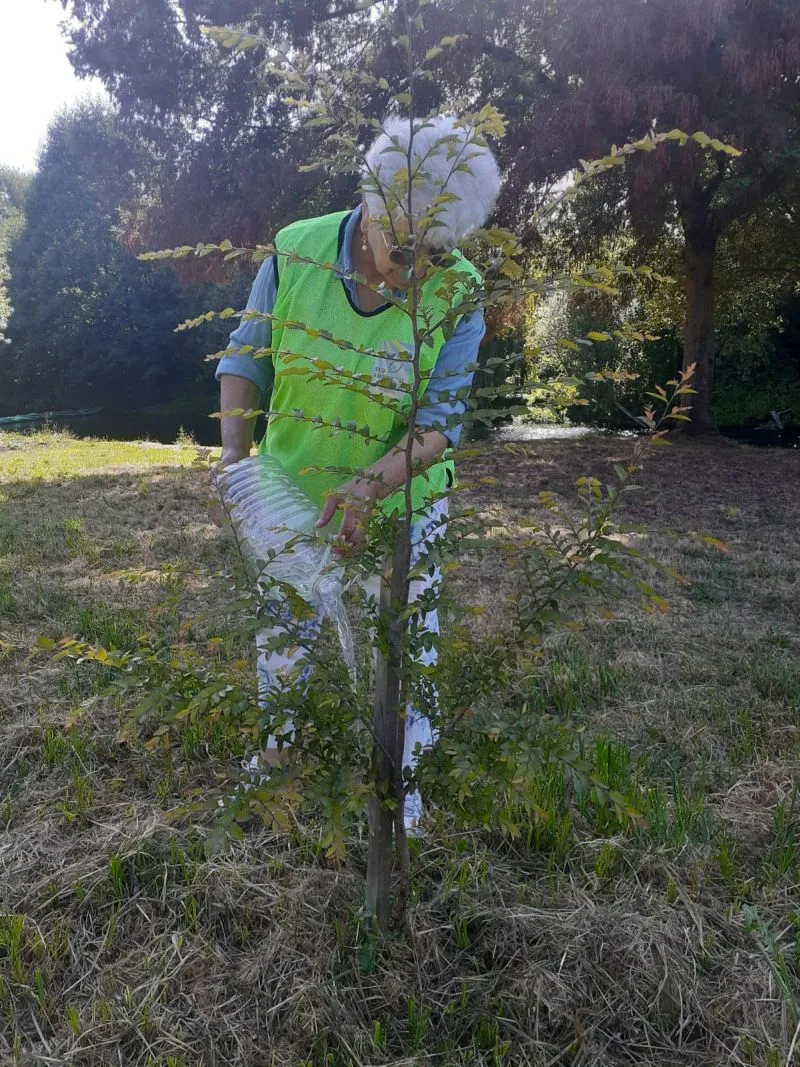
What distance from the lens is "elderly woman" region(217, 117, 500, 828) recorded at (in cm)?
160

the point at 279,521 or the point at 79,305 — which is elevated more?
the point at 79,305

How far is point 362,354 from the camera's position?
1.58 metres

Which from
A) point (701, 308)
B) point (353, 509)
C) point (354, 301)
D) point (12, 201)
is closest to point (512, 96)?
point (701, 308)

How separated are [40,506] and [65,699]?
4855 millimetres

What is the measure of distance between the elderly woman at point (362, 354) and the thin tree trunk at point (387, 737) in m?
0.10

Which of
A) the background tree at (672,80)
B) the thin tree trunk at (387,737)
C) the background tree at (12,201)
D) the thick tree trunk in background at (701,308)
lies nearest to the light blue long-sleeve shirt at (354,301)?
the thin tree trunk at (387,737)

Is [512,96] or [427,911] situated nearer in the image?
[427,911]

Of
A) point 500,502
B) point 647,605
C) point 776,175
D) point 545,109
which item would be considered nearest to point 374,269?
point 647,605

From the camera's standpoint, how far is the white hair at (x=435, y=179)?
1424mm

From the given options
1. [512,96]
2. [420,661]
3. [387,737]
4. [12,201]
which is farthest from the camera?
[12,201]

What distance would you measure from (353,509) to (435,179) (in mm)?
662

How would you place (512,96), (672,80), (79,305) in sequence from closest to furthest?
(672,80)
(512,96)
(79,305)

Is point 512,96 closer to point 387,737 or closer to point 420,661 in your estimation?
point 420,661

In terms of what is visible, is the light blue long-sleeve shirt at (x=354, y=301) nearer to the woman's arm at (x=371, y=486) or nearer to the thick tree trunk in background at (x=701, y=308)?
the woman's arm at (x=371, y=486)
